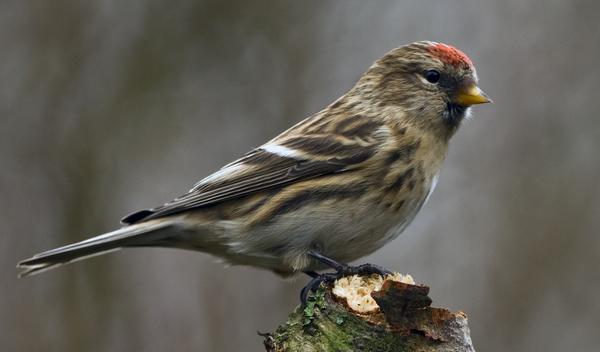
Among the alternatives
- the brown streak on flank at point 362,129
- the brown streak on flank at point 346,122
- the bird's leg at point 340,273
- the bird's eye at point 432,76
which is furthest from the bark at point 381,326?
the bird's eye at point 432,76

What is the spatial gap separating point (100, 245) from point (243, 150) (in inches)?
157

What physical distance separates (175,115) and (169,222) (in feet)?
13.6

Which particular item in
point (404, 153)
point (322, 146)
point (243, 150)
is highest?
point (243, 150)

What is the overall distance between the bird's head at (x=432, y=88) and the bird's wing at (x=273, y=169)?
1.52 ft

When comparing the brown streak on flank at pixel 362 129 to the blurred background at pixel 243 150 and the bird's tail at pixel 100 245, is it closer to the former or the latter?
the bird's tail at pixel 100 245

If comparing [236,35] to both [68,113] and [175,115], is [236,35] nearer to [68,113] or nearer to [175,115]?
[175,115]

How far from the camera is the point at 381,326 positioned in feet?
11.5

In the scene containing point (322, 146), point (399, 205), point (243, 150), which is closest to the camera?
point (399, 205)

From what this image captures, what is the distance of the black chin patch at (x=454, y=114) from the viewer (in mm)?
5445

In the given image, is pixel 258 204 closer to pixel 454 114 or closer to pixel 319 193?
pixel 319 193

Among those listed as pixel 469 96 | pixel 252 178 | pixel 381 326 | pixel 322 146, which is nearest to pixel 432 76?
pixel 469 96

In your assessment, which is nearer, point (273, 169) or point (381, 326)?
point (381, 326)

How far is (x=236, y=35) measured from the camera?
9.15 meters

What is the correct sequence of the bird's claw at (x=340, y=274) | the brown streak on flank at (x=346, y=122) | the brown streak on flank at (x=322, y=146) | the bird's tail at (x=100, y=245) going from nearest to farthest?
the bird's claw at (x=340, y=274), the bird's tail at (x=100, y=245), the brown streak on flank at (x=322, y=146), the brown streak on flank at (x=346, y=122)
